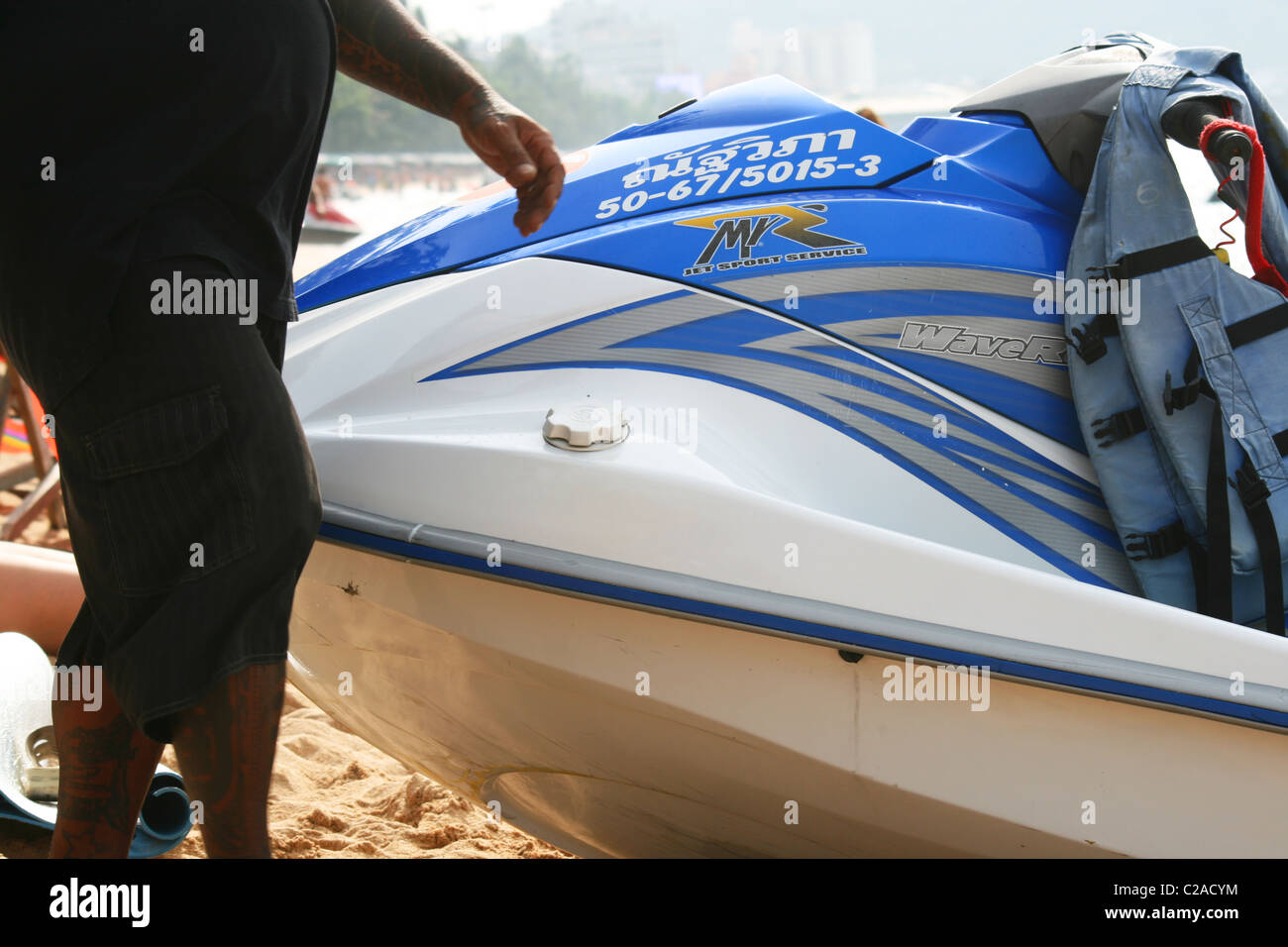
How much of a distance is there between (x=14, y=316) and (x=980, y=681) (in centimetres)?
121

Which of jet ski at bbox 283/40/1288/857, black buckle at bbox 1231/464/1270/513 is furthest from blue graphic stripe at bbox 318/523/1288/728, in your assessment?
black buckle at bbox 1231/464/1270/513

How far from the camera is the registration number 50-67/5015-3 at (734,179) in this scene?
72.7 inches

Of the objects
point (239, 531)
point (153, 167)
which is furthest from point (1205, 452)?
point (153, 167)

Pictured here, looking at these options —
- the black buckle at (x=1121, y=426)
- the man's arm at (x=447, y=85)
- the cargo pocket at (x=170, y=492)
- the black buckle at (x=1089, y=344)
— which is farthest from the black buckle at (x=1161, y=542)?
the cargo pocket at (x=170, y=492)

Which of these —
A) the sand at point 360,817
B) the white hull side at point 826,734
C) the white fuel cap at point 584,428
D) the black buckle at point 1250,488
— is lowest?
the sand at point 360,817

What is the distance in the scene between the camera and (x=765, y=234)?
70.3 inches

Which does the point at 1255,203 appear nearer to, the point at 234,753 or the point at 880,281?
the point at 880,281

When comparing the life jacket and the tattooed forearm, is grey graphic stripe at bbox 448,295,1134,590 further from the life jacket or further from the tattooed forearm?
the tattooed forearm

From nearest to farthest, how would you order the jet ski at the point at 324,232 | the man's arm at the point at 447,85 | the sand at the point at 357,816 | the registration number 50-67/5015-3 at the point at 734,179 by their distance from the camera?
the man's arm at the point at 447,85
the registration number 50-67/5015-3 at the point at 734,179
the sand at the point at 357,816
the jet ski at the point at 324,232

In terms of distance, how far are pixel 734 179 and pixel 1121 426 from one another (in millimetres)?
692

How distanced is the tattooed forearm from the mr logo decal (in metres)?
0.40

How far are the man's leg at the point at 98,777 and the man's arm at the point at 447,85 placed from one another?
806mm

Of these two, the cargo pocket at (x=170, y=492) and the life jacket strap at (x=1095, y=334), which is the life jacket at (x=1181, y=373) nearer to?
the life jacket strap at (x=1095, y=334)

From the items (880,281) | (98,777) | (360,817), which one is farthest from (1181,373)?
(360,817)
